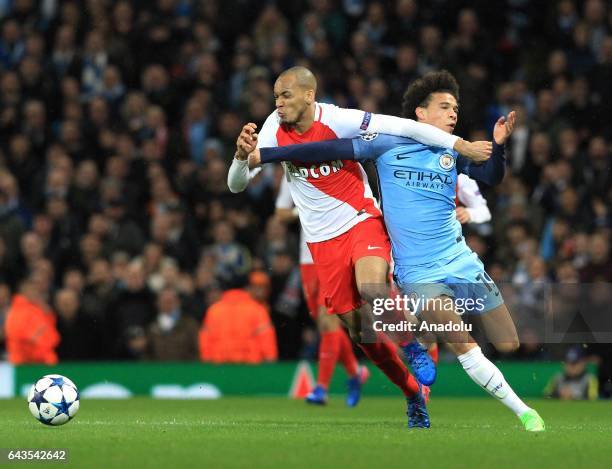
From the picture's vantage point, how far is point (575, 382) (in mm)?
14633

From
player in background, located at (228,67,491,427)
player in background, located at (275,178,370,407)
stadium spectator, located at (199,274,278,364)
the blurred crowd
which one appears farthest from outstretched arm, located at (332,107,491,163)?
stadium spectator, located at (199,274,278,364)

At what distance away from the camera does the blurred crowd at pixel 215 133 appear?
15.9 meters

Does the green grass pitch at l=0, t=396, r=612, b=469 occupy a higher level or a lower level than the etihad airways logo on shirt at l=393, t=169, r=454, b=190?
lower

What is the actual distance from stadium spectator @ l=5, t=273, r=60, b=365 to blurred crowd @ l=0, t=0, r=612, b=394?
15 cm

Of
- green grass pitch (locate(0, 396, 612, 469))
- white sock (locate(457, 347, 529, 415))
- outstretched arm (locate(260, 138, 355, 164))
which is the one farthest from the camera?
outstretched arm (locate(260, 138, 355, 164))

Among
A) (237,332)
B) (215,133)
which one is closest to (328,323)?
(237,332)

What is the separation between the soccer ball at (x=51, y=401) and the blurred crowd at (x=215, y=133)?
6387mm

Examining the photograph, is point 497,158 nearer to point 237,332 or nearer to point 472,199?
point 472,199

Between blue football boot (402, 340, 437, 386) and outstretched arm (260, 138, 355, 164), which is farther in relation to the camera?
outstretched arm (260, 138, 355, 164)

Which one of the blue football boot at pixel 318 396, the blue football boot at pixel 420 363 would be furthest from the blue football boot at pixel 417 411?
the blue football boot at pixel 318 396

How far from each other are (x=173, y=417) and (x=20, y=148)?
831cm

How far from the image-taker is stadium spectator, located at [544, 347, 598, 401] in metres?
14.6

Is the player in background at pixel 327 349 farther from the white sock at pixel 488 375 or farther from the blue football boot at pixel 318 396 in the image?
the white sock at pixel 488 375

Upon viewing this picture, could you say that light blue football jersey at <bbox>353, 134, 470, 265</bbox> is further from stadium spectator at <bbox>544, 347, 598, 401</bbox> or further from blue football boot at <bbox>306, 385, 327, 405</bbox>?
stadium spectator at <bbox>544, 347, 598, 401</bbox>
